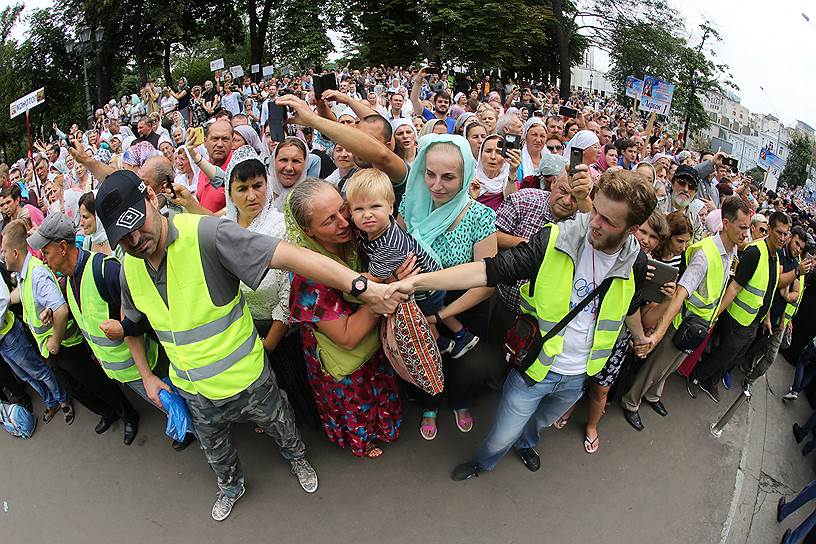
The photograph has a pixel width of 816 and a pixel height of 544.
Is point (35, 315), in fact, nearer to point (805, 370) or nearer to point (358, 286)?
point (358, 286)

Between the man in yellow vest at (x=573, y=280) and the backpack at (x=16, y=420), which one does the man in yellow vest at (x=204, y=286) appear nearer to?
the man in yellow vest at (x=573, y=280)

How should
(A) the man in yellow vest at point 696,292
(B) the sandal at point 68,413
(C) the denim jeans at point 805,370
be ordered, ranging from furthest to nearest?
(C) the denim jeans at point 805,370, (B) the sandal at point 68,413, (A) the man in yellow vest at point 696,292

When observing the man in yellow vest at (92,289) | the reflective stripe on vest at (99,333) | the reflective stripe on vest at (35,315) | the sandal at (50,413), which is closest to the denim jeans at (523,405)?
the man in yellow vest at (92,289)

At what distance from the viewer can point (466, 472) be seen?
2850mm

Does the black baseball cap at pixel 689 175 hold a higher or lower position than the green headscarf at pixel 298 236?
lower

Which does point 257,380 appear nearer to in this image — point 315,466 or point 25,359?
point 315,466

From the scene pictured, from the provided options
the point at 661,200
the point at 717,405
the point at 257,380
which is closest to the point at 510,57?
the point at 661,200

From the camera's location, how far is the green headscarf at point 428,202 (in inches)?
91.5

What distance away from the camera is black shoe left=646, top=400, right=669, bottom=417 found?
350 cm

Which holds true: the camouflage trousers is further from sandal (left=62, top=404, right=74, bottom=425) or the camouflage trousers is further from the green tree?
the green tree

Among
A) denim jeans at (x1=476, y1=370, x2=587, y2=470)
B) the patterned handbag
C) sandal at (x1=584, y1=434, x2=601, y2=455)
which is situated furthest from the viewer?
sandal at (x1=584, y1=434, x2=601, y2=455)

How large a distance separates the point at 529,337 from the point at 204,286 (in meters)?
1.57

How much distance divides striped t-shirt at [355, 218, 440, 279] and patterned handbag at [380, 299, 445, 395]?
7.3 inches

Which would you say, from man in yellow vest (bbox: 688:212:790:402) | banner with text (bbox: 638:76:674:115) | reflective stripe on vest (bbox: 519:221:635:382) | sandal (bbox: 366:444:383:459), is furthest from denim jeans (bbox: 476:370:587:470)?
banner with text (bbox: 638:76:674:115)
